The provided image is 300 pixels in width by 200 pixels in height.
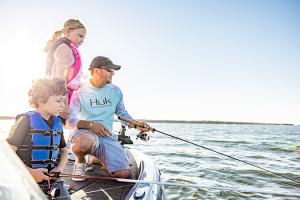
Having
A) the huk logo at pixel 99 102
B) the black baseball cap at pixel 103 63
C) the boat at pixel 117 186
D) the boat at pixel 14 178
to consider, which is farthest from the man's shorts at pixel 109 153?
the boat at pixel 14 178

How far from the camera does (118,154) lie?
409 cm

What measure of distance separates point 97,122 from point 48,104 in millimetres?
1495

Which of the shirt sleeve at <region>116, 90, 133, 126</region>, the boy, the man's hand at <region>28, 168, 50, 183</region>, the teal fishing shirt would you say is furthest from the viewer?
the shirt sleeve at <region>116, 90, 133, 126</region>

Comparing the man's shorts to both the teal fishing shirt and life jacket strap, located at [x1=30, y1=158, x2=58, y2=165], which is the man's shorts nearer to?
the teal fishing shirt

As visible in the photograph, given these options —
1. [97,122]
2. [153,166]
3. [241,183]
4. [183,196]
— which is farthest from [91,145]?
[241,183]

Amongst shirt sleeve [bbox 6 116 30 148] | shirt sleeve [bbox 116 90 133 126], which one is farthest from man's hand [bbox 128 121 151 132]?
shirt sleeve [bbox 6 116 30 148]

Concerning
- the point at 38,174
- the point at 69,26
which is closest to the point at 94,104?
the point at 69,26

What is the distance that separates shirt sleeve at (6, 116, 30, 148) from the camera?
248 centimetres

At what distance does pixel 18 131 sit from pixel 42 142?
0.77 feet

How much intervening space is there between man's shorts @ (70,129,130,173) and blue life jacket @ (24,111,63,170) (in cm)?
Result: 117

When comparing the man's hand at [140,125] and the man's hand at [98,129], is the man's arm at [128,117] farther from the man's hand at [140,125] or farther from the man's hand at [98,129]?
the man's hand at [98,129]

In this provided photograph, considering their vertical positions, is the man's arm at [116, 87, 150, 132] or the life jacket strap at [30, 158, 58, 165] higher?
the man's arm at [116, 87, 150, 132]

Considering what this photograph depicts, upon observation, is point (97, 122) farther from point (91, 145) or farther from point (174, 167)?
point (174, 167)

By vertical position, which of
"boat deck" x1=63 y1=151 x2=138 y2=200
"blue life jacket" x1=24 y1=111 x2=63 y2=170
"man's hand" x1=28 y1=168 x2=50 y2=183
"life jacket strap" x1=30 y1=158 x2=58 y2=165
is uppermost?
"blue life jacket" x1=24 y1=111 x2=63 y2=170
